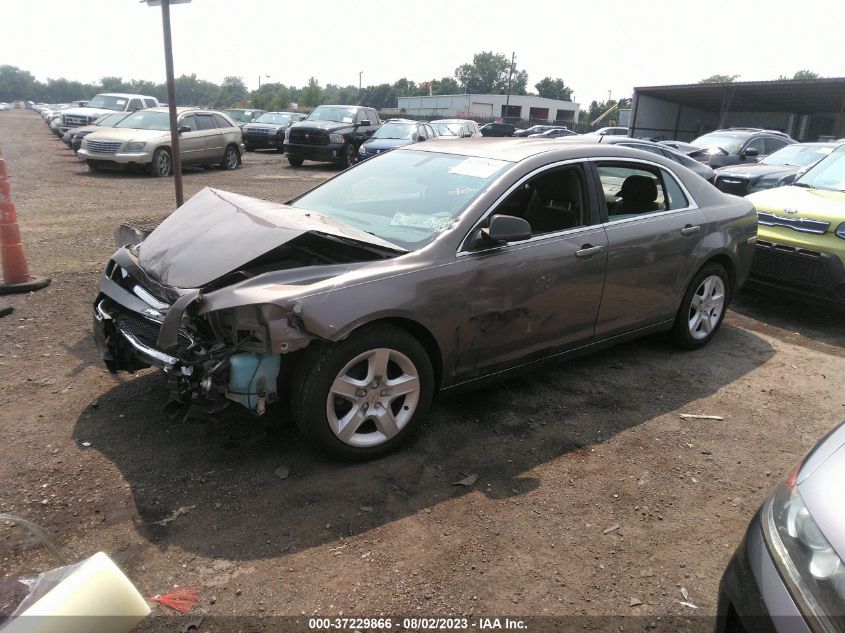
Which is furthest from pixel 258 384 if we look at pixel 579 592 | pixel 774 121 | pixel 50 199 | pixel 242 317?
pixel 774 121

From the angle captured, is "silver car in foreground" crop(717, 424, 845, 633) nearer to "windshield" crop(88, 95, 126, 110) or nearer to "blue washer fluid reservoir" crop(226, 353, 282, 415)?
"blue washer fluid reservoir" crop(226, 353, 282, 415)

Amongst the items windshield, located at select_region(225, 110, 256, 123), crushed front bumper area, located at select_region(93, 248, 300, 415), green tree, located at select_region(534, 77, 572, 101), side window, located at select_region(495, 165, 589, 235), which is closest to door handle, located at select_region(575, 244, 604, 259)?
side window, located at select_region(495, 165, 589, 235)

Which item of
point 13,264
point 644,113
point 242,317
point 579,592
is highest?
point 644,113

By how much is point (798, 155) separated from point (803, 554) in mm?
12195

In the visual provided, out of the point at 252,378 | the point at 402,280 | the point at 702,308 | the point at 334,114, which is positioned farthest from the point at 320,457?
the point at 334,114

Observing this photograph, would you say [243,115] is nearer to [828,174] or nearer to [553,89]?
[828,174]

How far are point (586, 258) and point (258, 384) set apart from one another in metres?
2.27

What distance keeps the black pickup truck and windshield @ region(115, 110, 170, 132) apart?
405cm

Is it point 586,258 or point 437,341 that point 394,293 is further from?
point 586,258

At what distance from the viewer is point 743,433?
4.02 m

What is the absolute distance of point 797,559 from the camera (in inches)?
70.2

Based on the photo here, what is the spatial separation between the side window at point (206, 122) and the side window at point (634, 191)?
1464 centimetres

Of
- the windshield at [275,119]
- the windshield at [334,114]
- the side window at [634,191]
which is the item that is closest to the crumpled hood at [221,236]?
the side window at [634,191]

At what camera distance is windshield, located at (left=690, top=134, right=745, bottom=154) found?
14627 mm
